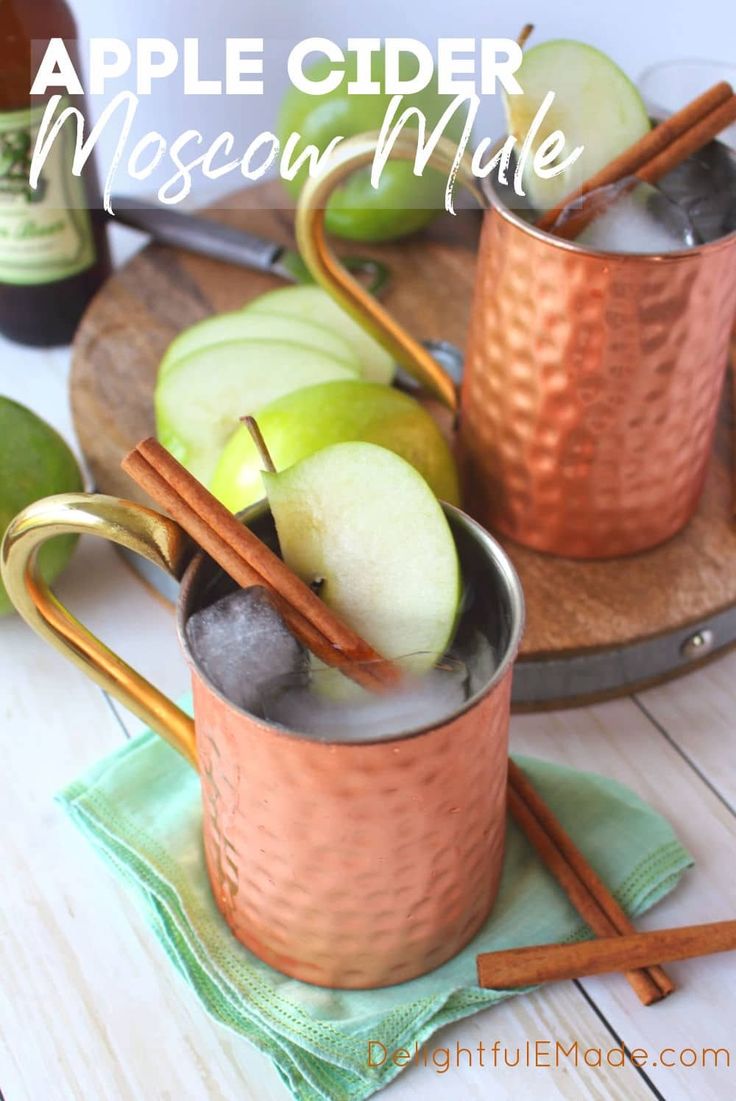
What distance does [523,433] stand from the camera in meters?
0.62

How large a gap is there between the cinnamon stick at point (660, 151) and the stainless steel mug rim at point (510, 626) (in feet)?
0.62

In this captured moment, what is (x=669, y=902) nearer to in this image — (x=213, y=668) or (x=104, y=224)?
(x=213, y=668)

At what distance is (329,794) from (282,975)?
0.38ft

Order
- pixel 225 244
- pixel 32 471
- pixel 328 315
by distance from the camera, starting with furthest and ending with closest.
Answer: pixel 225 244 → pixel 328 315 → pixel 32 471

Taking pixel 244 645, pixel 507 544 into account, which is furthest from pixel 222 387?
pixel 244 645

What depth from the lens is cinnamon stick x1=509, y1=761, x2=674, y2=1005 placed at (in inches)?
18.8

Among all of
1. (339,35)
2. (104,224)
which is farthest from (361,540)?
(339,35)

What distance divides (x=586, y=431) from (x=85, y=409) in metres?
0.31

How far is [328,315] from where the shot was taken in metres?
0.74

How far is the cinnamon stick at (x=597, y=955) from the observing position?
47 cm

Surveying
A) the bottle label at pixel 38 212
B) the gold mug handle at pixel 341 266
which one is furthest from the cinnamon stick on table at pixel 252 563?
the bottle label at pixel 38 212

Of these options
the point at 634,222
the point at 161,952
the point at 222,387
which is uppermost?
the point at 634,222

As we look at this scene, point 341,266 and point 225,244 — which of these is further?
point 225,244

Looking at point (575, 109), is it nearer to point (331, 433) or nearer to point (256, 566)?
point (331, 433)
